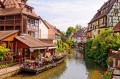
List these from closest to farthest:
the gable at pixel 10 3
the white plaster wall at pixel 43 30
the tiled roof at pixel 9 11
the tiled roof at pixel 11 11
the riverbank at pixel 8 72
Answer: the riverbank at pixel 8 72, the tiled roof at pixel 11 11, the tiled roof at pixel 9 11, the gable at pixel 10 3, the white plaster wall at pixel 43 30

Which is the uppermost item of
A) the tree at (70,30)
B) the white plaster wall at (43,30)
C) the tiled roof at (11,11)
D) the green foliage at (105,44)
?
the tree at (70,30)

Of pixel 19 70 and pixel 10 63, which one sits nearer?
pixel 19 70

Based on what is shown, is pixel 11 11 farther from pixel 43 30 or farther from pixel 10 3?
pixel 43 30

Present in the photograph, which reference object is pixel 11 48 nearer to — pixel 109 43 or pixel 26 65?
pixel 26 65

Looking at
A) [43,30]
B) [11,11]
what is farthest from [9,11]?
[43,30]

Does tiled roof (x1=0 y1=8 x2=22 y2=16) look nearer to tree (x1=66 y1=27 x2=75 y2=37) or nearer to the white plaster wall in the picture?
the white plaster wall

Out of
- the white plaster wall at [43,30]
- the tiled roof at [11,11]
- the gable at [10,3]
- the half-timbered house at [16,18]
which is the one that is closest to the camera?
the half-timbered house at [16,18]

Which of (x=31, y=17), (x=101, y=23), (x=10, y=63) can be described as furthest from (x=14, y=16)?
(x=101, y=23)

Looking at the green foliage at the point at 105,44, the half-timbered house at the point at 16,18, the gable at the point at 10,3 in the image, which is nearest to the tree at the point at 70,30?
the half-timbered house at the point at 16,18

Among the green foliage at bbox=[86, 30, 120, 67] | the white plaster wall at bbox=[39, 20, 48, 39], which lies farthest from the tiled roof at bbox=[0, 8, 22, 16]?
the green foliage at bbox=[86, 30, 120, 67]

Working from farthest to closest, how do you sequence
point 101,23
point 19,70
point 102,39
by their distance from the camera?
1. point 101,23
2. point 102,39
3. point 19,70

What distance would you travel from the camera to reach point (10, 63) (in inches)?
1067

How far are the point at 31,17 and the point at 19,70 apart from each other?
16118mm

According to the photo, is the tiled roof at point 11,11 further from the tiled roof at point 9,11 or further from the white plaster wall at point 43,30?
the white plaster wall at point 43,30
